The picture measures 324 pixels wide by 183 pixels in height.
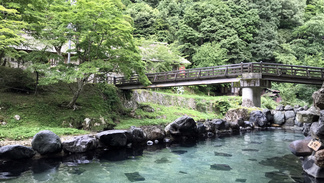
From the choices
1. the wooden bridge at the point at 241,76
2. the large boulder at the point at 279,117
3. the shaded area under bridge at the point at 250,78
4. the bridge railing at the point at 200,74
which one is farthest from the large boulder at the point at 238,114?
the bridge railing at the point at 200,74

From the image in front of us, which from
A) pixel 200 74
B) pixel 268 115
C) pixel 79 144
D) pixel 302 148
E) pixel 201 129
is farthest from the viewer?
pixel 268 115

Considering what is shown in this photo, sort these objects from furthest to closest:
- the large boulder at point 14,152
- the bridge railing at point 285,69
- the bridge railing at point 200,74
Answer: the bridge railing at point 200,74 → the bridge railing at point 285,69 → the large boulder at point 14,152

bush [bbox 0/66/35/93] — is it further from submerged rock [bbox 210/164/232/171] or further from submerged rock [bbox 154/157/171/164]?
submerged rock [bbox 210/164/232/171]

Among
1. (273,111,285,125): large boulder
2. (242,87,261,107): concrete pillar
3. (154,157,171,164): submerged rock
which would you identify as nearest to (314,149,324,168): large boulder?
(154,157,171,164): submerged rock

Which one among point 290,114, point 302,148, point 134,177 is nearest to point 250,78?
point 290,114

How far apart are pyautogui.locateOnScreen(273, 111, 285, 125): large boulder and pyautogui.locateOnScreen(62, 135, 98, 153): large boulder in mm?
16195

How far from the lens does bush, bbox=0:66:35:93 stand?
1330 centimetres

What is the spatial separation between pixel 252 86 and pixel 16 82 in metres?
16.9

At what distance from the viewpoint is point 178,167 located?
8422 mm

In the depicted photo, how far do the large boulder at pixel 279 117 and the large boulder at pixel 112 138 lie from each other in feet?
48.3

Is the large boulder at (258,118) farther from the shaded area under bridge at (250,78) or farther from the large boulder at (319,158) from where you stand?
the large boulder at (319,158)

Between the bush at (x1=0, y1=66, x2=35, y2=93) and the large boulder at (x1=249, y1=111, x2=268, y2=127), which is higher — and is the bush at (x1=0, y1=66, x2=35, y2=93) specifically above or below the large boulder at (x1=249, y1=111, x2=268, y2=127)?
above

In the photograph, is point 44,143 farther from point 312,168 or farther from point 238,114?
point 238,114

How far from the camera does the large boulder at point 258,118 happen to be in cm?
1848
